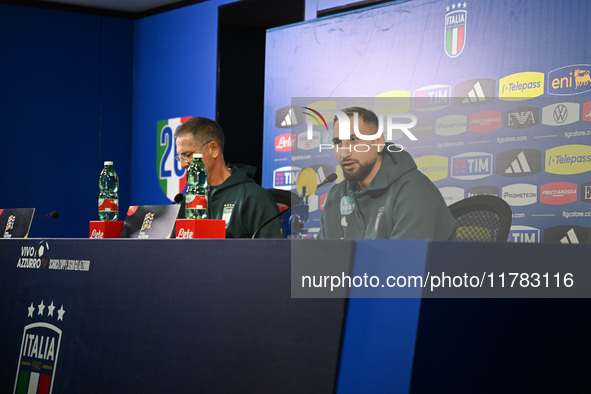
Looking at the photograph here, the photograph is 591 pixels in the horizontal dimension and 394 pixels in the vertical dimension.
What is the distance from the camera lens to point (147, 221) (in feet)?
5.70

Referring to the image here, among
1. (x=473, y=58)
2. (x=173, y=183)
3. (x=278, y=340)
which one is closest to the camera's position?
(x=278, y=340)

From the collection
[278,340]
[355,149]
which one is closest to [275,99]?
[355,149]

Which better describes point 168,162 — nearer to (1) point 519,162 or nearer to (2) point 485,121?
(2) point 485,121

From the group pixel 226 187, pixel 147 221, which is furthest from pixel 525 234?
pixel 147 221

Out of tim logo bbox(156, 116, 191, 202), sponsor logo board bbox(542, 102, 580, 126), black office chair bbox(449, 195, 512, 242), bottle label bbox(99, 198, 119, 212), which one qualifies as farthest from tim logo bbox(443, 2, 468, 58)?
tim logo bbox(156, 116, 191, 202)

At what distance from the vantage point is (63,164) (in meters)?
5.29

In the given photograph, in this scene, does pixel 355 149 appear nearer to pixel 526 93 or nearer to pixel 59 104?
pixel 526 93

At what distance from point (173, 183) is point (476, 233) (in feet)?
10.8

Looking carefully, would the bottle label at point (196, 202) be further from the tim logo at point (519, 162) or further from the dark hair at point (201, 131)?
the tim logo at point (519, 162)

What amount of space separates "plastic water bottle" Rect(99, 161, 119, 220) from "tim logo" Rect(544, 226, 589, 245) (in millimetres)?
1638

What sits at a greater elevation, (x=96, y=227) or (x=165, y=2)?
(x=165, y=2)

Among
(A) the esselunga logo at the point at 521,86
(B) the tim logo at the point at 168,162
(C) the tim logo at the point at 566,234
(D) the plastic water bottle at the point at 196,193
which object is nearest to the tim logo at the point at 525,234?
(C) the tim logo at the point at 566,234

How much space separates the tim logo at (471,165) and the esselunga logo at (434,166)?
0.14 ft

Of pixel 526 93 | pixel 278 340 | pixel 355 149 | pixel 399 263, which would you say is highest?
pixel 526 93
